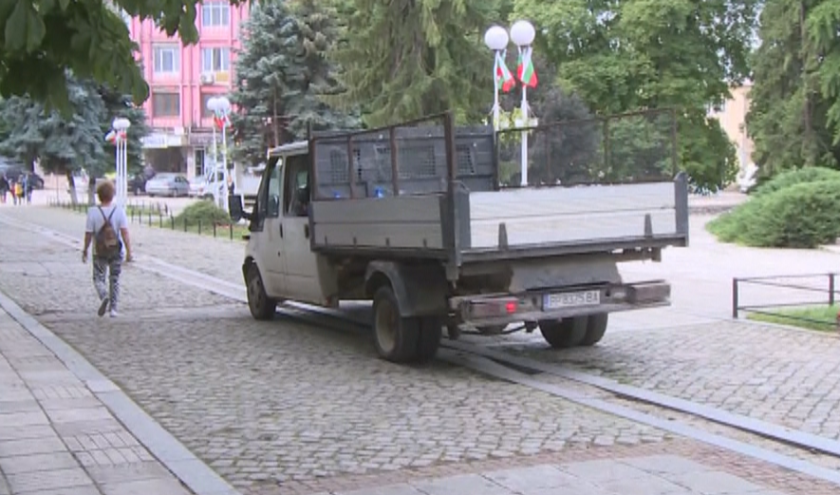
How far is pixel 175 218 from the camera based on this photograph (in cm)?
3866

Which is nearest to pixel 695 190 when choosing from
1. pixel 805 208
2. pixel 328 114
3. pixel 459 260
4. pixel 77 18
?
pixel 328 114

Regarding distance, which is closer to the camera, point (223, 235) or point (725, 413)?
point (725, 413)

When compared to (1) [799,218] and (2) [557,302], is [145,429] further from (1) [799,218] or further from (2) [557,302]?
(1) [799,218]

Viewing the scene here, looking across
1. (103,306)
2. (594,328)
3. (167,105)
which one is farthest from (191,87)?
(594,328)

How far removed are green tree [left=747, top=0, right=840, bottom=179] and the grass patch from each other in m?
31.9

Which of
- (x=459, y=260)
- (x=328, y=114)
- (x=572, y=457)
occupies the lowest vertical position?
(x=572, y=457)

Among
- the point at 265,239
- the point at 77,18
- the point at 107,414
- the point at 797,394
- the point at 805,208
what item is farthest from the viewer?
the point at 805,208

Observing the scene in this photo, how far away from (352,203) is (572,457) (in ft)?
15.6

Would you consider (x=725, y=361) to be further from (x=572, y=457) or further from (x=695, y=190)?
(x=695, y=190)

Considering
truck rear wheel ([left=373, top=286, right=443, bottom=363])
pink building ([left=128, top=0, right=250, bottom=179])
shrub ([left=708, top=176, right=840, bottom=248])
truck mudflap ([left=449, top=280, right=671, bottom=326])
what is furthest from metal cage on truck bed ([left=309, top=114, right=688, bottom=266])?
pink building ([left=128, top=0, right=250, bottom=179])

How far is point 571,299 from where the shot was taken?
9641 mm

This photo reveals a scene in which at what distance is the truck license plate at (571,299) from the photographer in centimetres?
950

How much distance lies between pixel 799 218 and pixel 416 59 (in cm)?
1506

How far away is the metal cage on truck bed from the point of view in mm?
9023
